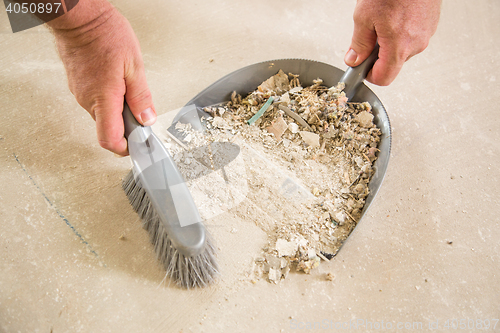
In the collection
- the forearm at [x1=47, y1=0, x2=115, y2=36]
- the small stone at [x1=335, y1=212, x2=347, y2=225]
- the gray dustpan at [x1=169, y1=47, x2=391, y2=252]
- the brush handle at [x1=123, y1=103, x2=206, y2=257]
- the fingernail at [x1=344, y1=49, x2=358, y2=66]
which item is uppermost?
the forearm at [x1=47, y1=0, x2=115, y2=36]

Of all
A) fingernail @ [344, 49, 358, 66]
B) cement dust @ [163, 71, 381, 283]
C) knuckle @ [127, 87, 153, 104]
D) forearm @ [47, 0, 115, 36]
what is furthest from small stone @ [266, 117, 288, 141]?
forearm @ [47, 0, 115, 36]

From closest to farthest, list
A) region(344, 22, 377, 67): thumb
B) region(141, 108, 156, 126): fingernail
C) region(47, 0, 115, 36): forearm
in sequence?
region(47, 0, 115, 36): forearm, region(141, 108, 156, 126): fingernail, region(344, 22, 377, 67): thumb

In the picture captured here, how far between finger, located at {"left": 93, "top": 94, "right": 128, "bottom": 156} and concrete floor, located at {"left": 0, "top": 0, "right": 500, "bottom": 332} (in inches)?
8.0

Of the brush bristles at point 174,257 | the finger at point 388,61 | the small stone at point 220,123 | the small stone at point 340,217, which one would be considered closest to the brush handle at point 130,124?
the brush bristles at point 174,257

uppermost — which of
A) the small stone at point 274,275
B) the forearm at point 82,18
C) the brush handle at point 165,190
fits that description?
the forearm at point 82,18

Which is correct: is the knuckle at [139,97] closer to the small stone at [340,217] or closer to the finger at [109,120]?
the finger at [109,120]

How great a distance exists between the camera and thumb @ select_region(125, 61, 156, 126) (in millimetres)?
675

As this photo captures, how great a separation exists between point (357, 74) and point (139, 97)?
569 millimetres

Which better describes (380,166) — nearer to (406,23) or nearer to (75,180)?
(406,23)

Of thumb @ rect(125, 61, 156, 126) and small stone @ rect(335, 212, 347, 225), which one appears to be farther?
small stone @ rect(335, 212, 347, 225)

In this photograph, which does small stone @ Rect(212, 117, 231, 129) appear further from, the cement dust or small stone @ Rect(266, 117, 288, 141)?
small stone @ Rect(266, 117, 288, 141)

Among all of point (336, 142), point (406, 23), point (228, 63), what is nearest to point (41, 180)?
point (228, 63)

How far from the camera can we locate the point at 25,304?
69cm

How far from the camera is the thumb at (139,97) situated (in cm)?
67
